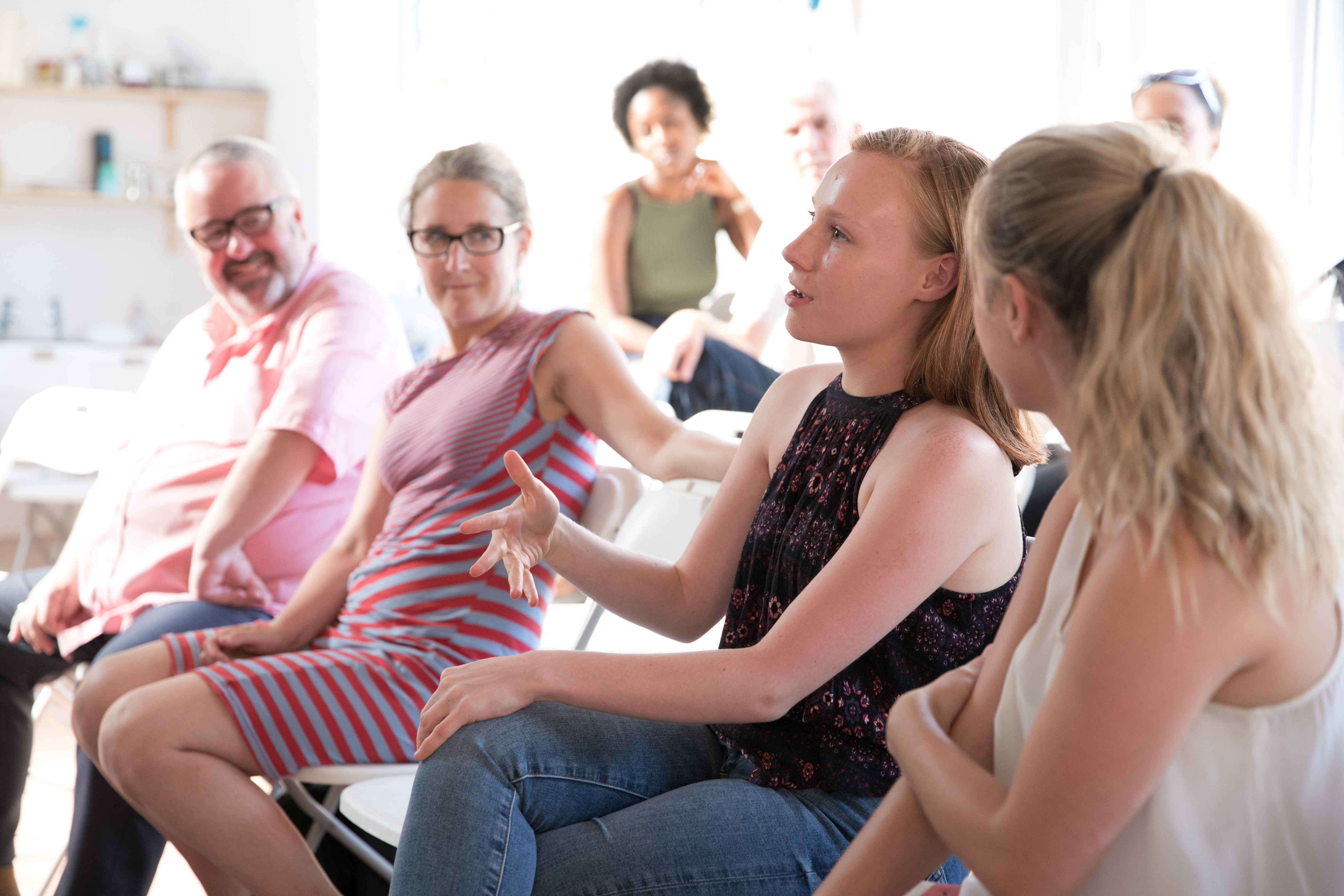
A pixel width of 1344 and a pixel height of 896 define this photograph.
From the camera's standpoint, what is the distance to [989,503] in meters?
1.15

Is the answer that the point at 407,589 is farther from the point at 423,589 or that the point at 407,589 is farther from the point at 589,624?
the point at 589,624

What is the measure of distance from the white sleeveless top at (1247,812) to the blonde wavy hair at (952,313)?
443mm

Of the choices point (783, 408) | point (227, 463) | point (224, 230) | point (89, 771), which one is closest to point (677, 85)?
point (224, 230)

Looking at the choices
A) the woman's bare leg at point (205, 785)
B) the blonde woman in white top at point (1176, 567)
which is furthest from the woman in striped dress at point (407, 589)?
the blonde woman in white top at point (1176, 567)

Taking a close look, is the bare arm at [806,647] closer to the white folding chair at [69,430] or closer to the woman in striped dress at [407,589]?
the woman in striped dress at [407,589]

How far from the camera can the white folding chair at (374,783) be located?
1.47 metres

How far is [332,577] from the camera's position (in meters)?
1.96

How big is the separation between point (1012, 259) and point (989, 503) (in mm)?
353

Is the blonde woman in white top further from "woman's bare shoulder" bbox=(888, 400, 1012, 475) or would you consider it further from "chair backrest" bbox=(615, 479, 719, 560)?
"chair backrest" bbox=(615, 479, 719, 560)

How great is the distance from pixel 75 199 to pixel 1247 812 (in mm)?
5964

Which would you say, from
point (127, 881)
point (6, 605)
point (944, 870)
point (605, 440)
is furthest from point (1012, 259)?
point (6, 605)

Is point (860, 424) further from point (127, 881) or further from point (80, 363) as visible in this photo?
point (80, 363)

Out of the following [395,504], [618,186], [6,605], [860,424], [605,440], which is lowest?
[6,605]

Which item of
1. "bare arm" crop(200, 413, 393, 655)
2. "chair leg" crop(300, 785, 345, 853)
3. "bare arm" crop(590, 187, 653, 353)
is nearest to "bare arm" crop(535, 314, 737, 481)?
"bare arm" crop(200, 413, 393, 655)
